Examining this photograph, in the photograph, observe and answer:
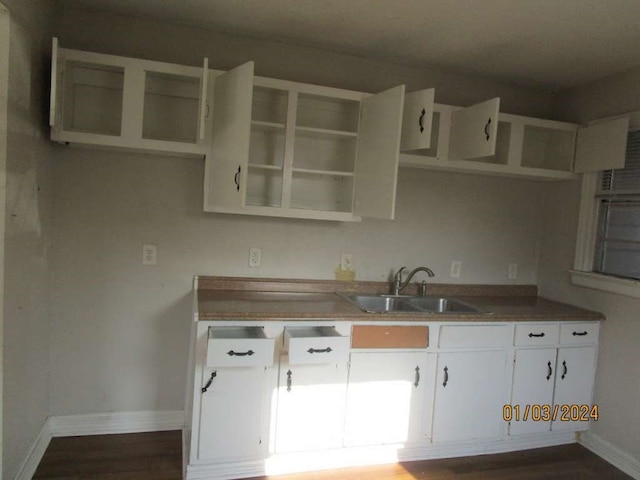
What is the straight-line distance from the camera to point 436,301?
291 centimetres

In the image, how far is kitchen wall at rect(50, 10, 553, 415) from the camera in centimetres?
244

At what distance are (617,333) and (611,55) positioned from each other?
161 centimetres

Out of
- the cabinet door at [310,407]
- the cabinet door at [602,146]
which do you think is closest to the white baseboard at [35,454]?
the cabinet door at [310,407]

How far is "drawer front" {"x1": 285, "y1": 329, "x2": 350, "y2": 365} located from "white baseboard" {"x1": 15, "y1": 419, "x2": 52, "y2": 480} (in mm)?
1299

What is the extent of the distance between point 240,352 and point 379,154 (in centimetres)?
124

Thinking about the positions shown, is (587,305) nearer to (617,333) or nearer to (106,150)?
(617,333)

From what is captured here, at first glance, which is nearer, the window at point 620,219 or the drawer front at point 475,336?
the drawer front at point 475,336

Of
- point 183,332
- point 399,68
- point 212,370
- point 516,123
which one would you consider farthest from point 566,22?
point 183,332

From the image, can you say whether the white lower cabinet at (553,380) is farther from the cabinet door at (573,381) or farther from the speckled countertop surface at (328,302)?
Result: the speckled countertop surface at (328,302)

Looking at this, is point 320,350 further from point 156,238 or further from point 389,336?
point 156,238

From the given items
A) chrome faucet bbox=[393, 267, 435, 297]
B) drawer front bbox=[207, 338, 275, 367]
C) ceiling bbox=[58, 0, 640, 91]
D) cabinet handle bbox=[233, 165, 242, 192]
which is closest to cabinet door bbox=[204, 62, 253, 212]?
cabinet handle bbox=[233, 165, 242, 192]

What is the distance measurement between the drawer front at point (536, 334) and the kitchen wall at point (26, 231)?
2.51 m

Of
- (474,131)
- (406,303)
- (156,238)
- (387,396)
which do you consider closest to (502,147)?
(474,131)

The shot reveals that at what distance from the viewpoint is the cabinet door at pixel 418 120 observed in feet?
7.55
